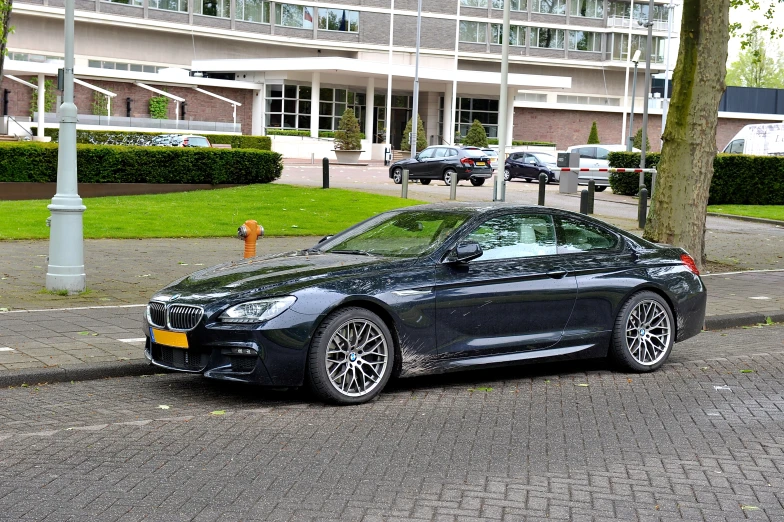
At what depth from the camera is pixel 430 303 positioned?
7922 millimetres

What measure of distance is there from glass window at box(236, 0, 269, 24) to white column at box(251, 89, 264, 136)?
10.2 metres

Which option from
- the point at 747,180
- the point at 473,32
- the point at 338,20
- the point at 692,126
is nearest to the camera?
the point at 692,126

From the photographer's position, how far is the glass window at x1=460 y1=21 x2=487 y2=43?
8206cm

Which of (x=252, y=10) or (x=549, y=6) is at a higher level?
(x=549, y=6)

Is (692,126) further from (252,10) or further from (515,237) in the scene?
(252,10)

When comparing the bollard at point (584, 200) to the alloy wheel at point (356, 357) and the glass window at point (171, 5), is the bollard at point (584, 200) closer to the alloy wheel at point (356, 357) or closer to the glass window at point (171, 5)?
the alloy wheel at point (356, 357)

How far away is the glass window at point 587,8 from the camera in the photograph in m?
85.9

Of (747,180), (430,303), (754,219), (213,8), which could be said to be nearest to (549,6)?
(213,8)

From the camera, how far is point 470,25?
82375 millimetres

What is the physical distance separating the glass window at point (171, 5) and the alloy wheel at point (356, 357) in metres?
66.8

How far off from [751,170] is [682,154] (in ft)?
59.9

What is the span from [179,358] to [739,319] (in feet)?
22.4

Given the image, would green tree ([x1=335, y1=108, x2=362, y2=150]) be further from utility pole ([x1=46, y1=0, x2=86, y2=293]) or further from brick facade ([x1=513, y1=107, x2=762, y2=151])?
utility pole ([x1=46, y1=0, x2=86, y2=293])

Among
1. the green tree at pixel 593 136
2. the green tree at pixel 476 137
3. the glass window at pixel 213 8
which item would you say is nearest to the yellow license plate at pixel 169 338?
the green tree at pixel 476 137
